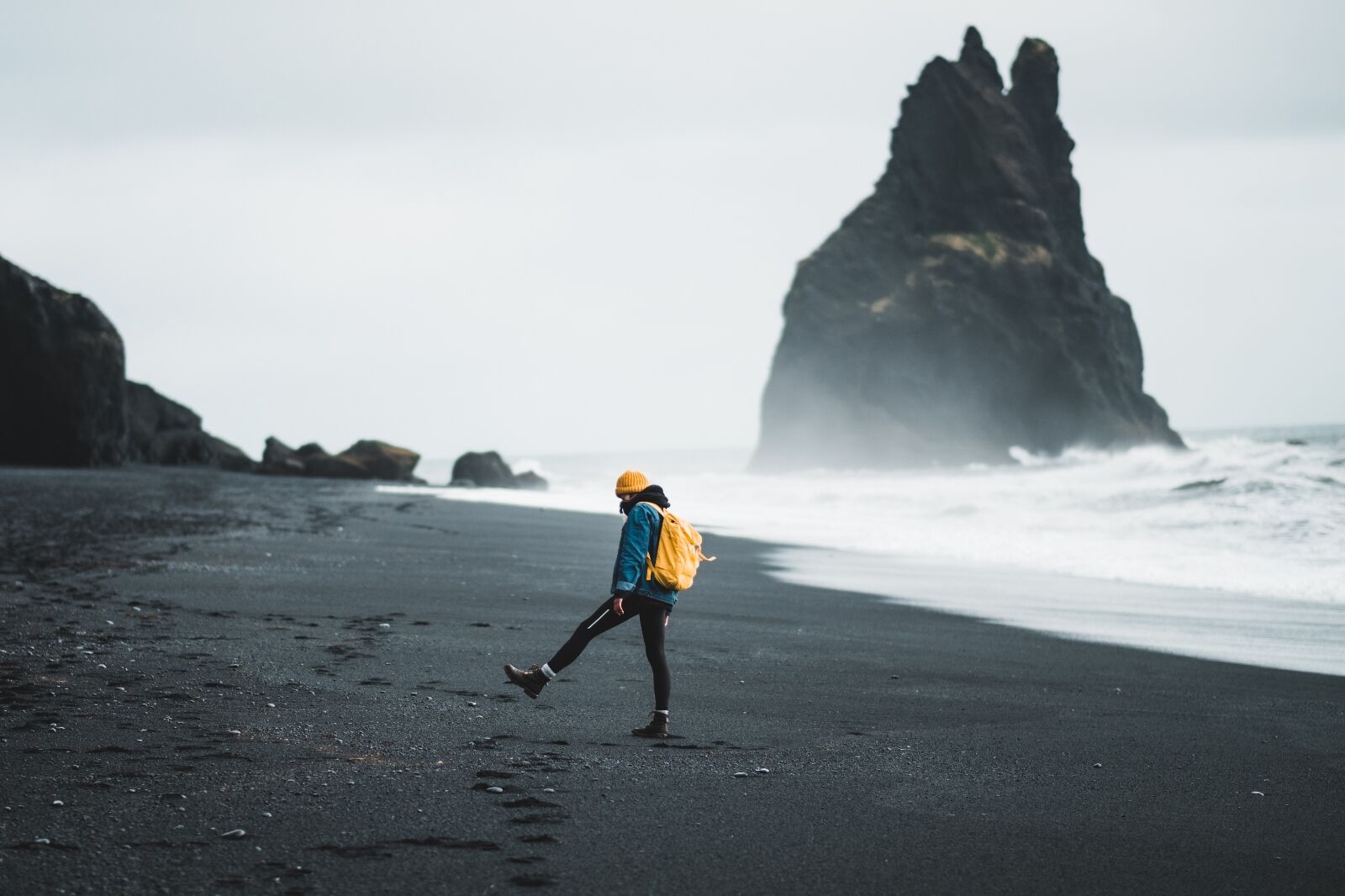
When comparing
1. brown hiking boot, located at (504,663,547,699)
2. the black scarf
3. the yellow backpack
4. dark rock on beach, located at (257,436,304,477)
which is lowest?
brown hiking boot, located at (504,663,547,699)

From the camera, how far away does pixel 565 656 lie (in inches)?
293

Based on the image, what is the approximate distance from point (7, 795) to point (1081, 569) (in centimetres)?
1615

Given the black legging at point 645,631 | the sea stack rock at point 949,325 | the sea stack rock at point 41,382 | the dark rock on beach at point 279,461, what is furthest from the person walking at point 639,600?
the sea stack rock at point 949,325

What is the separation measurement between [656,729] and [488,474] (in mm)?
46113

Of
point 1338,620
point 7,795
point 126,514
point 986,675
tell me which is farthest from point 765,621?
point 126,514

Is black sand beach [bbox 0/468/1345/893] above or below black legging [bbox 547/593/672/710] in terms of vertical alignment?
below

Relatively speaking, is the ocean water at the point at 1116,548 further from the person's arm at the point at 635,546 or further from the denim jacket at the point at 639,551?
the person's arm at the point at 635,546

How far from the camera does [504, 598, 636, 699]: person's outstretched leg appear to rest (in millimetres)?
7316

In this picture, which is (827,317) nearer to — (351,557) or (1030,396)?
(1030,396)

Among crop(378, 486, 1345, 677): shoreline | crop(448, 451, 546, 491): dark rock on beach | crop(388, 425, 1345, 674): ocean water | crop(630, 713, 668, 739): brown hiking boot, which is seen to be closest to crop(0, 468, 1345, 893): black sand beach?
crop(630, 713, 668, 739): brown hiking boot

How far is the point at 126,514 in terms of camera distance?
846 inches

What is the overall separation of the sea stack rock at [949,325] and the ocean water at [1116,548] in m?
60.0

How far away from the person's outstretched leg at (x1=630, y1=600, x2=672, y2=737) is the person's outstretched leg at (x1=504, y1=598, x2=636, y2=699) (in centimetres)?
12

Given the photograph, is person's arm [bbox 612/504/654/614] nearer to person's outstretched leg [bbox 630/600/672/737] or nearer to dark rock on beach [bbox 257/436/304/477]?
person's outstretched leg [bbox 630/600/672/737]
